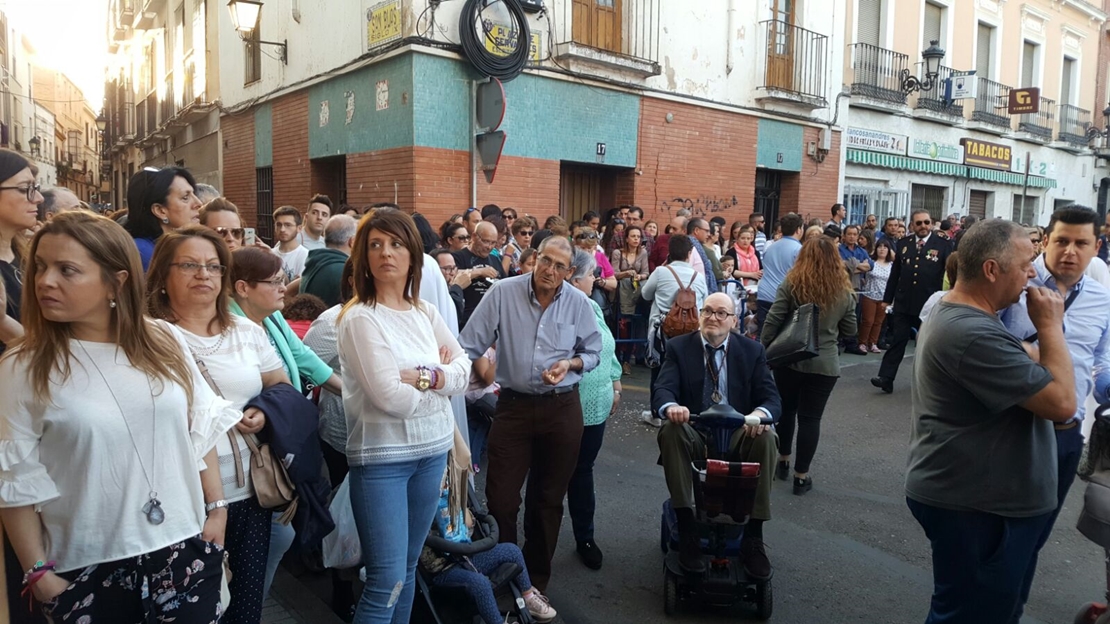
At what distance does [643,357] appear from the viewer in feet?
30.9

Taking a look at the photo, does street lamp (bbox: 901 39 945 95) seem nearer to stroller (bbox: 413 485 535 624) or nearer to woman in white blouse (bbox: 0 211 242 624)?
stroller (bbox: 413 485 535 624)

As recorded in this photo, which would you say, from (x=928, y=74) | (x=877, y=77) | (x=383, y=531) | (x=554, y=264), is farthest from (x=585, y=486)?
(x=928, y=74)

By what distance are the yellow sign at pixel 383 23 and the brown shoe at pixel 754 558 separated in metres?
7.76

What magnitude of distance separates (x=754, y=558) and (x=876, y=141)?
48.4 feet

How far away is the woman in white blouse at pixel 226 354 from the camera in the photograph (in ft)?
8.46

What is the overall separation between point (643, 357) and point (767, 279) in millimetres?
2046

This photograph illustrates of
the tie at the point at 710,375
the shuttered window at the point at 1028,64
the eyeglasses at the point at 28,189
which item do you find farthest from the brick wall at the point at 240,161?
the shuttered window at the point at 1028,64

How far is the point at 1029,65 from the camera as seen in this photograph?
2095cm

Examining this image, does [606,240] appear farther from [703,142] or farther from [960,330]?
[960,330]

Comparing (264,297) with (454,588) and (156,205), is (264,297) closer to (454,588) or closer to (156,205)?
(156,205)

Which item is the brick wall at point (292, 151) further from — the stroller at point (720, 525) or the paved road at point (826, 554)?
the stroller at point (720, 525)

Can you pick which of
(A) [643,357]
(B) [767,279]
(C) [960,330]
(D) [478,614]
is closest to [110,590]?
(D) [478,614]

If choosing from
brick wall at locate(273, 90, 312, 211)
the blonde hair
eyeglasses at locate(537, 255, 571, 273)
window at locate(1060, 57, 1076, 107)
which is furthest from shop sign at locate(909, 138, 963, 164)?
the blonde hair

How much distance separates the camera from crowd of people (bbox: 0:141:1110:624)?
196 centimetres
